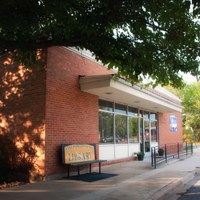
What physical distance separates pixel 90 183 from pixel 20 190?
2.26 metres

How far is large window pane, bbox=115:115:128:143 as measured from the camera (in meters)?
16.3

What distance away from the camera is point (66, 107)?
12.2 meters

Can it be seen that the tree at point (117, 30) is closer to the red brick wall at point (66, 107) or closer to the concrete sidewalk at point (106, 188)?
the red brick wall at point (66, 107)

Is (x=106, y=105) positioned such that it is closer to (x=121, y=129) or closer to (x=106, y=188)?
(x=121, y=129)

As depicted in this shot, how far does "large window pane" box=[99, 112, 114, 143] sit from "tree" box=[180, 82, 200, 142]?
32.3 m

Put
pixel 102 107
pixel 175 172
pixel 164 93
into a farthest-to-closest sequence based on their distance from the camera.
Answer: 1. pixel 164 93
2. pixel 102 107
3. pixel 175 172

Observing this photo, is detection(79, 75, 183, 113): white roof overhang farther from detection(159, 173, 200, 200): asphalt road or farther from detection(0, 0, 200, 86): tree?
detection(159, 173, 200, 200): asphalt road

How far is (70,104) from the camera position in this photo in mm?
12422

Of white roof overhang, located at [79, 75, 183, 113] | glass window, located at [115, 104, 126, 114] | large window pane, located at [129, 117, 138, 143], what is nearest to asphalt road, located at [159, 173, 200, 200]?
white roof overhang, located at [79, 75, 183, 113]

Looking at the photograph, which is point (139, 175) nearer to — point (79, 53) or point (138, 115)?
point (79, 53)

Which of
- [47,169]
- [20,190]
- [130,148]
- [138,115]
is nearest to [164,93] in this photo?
[138,115]

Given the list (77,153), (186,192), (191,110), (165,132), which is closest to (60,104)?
(77,153)

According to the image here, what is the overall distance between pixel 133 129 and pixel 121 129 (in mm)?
1746

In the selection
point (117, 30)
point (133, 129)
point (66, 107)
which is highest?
point (117, 30)
